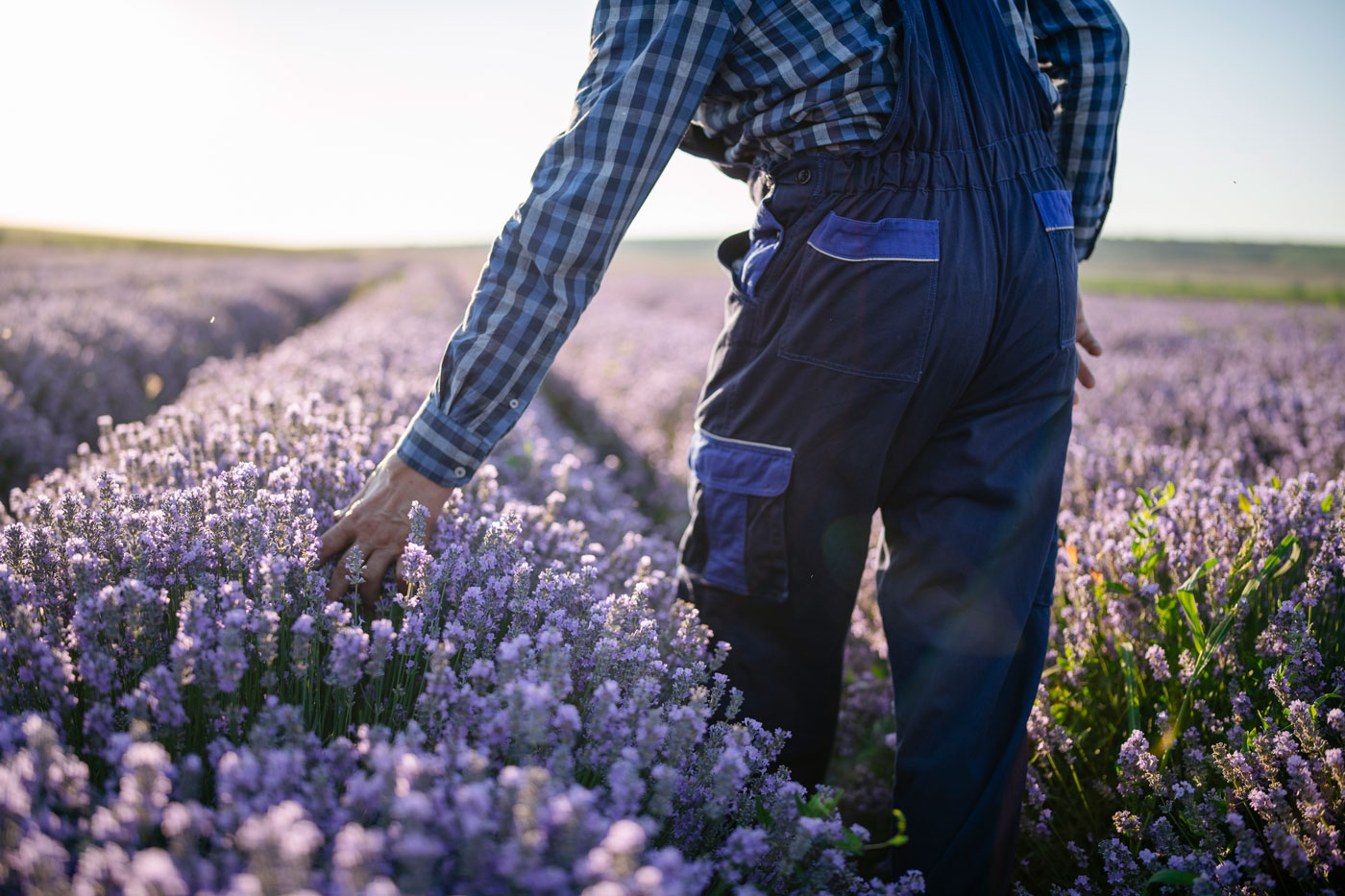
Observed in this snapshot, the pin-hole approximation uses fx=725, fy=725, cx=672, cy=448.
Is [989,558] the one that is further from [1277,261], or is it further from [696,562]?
[1277,261]

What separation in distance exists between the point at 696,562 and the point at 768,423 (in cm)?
44

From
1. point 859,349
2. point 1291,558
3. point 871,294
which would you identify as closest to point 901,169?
point 871,294

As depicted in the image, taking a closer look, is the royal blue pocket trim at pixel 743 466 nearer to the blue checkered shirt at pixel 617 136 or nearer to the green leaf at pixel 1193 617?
the blue checkered shirt at pixel 617 136

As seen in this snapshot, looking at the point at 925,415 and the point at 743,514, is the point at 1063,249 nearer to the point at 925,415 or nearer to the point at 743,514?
the point at 925,415

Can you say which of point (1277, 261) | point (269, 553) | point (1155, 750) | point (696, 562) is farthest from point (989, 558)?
point (1277, 261)

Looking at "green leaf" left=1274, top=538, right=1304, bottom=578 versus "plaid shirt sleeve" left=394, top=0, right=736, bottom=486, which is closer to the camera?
"plaid shirt sleeve" left=394, top=0, right=736, bottom=486

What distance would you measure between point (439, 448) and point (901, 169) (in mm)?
1188

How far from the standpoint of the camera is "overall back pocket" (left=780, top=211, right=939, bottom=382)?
154 centimetres

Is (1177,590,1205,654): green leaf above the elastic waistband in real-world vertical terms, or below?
below

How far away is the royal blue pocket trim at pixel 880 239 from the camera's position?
1.54m

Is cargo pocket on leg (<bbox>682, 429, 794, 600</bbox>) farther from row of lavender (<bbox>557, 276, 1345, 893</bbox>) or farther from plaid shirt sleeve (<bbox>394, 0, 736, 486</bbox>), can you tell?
row of lavender (<bbox>557, 276, 1345, 893</bbox>)

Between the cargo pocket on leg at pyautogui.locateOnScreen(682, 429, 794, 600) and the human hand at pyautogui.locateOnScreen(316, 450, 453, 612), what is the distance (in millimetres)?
622

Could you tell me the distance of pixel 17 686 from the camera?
4.20 feet

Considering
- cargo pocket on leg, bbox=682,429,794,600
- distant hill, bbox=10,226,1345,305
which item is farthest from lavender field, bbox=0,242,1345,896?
distant hill, bbox=10,226,1345,305
